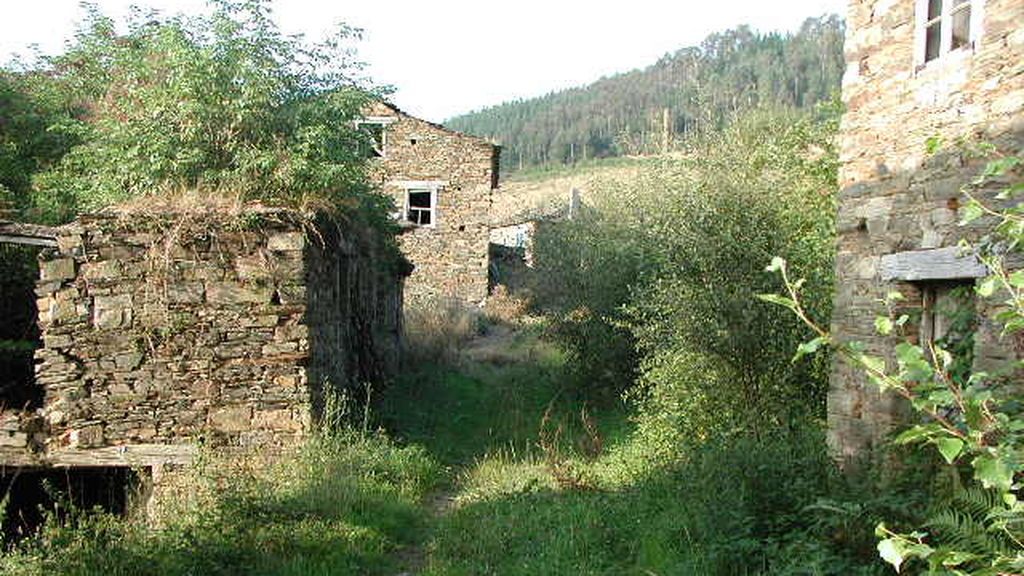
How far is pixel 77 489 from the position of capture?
28.9 ft

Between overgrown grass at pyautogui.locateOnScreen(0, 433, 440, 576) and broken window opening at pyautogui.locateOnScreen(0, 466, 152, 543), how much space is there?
75 centimetres

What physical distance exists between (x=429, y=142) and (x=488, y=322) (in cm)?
577

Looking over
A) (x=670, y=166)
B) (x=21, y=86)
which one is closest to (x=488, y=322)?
(x=670, y=166)

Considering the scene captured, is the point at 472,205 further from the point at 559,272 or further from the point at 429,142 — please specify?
the point at 559,272

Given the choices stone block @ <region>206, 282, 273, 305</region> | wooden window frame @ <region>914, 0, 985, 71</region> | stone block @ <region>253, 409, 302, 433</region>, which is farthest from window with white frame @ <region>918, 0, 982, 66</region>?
stone block @ <region>253, 409, 302, 433</region>

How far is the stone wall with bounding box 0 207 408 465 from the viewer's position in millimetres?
8047

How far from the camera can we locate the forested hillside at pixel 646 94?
52375 mm

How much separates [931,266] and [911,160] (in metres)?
0.89

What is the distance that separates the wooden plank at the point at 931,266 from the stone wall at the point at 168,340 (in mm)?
5511

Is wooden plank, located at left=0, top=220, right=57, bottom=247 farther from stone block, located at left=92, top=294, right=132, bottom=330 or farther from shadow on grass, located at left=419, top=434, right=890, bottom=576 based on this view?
shadow on grass, located at left=419, top=434, right=890, bottom=576

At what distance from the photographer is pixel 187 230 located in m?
8.16

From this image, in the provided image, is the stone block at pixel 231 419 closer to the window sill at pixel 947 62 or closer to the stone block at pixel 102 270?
the stone block at pixel 102 270

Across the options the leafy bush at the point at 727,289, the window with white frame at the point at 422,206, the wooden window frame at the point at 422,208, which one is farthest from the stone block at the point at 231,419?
the window with white frame at the point at 422,206

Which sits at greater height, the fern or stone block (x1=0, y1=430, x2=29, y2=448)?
the fern
